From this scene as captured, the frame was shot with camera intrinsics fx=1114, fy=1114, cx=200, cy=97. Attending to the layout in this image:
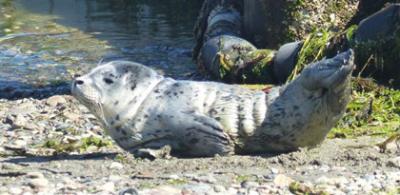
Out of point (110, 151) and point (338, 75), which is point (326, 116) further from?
point (110, 151)

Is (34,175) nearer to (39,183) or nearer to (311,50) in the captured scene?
(39,183)

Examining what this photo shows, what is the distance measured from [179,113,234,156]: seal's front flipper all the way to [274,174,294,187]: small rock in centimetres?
64

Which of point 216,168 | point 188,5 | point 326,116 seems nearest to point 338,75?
point 326,116

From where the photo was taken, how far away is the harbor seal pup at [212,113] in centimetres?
627

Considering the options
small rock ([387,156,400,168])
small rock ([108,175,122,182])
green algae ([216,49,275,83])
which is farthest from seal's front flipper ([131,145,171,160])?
green algae ([216,49,275,83])

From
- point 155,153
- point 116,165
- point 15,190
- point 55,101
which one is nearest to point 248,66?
point 55,101

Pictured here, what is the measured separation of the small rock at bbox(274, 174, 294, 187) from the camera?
5.62m

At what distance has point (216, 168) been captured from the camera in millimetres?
6020

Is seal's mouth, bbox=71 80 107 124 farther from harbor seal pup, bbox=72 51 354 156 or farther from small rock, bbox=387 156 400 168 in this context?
small rock, bbox=387 156 400 168

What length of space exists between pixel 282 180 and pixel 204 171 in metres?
0.47

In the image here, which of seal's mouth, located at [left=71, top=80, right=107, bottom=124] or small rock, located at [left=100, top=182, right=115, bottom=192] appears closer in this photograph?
small rock, located at [left=100, top=182, right=115, bottom=192]

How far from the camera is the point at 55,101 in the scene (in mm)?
9516

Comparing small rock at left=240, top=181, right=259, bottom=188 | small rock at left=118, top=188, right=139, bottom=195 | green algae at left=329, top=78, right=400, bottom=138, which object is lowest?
green algae at left=329, top=78, right=400, bottom=138

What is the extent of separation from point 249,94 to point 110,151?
102cm
